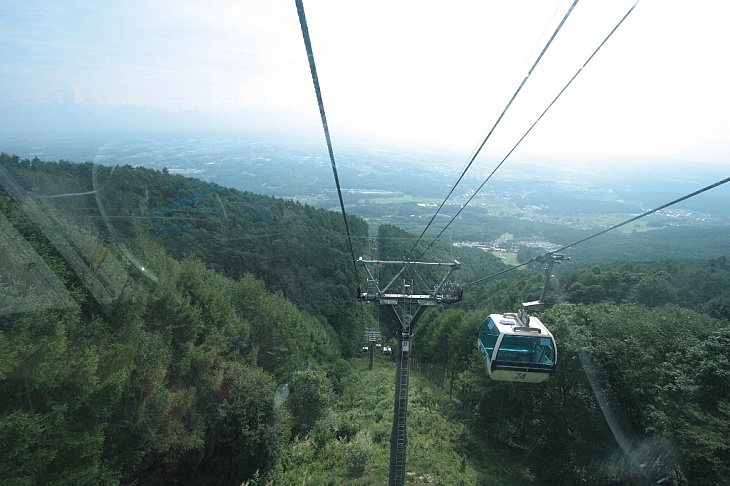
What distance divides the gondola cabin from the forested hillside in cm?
358

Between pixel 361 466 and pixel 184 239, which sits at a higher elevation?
pixel 184 239

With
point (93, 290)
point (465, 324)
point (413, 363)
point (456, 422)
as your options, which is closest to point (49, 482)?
point (93, 290)

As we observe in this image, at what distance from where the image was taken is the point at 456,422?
14.4 meters

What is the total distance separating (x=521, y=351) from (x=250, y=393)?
7970mm

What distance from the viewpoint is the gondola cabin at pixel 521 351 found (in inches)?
259

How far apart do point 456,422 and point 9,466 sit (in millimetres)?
12861

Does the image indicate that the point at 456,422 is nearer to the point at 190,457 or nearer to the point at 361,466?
the point at 361,466

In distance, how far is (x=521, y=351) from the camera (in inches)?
264

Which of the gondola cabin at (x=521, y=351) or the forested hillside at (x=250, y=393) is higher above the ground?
the gondola cabin at (x=521, y=351)

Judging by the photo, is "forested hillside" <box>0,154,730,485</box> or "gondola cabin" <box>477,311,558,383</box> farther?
"forested hillside" <box>0,154,730,485</box>

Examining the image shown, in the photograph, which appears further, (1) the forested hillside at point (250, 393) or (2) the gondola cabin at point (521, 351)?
(1) the forested hillside at point (250, 393)

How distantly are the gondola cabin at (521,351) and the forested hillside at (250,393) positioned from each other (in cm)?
358

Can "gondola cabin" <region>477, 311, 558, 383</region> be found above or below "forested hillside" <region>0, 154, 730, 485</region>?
above

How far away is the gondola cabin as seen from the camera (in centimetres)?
659
